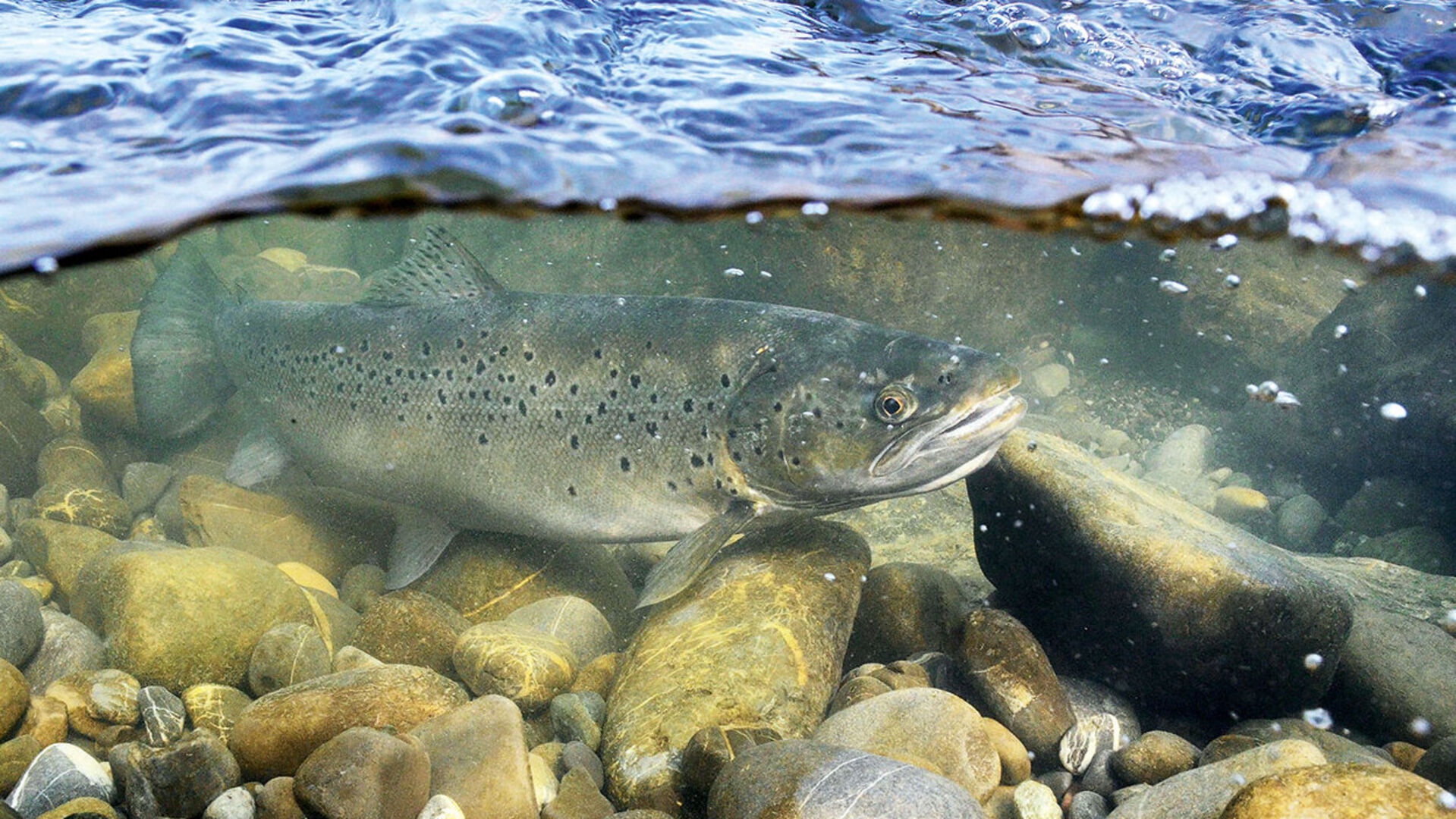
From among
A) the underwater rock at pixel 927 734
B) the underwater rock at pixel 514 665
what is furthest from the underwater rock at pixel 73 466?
the underwater rock at pixel 927 734

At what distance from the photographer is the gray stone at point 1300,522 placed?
772cm

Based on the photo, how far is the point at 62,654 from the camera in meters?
3.94

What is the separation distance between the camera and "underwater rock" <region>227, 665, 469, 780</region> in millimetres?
2877

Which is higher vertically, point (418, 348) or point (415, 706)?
point (418, 348)

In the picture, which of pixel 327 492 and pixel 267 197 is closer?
pixel 267 197

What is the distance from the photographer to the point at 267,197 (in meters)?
3.76

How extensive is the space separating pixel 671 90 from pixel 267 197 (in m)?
2.09

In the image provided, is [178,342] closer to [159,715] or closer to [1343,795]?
[159,715]

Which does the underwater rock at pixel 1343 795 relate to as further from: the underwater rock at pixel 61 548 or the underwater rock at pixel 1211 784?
the underwater rock at pixel 61 548

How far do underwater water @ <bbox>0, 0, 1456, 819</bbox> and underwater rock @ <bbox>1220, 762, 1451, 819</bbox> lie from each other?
0.01 metres

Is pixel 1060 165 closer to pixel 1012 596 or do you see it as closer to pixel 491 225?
pixel 1012 596

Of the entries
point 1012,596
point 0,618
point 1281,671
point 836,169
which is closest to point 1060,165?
point 836,169

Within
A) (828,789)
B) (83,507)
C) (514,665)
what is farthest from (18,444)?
(828,789)

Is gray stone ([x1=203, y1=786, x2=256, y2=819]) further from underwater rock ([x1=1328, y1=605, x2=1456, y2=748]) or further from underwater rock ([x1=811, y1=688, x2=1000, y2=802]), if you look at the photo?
underwater rock ([x1=1328, y1=605, x2=1456, y2=748])
